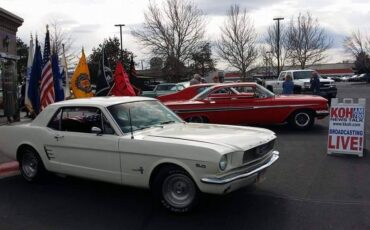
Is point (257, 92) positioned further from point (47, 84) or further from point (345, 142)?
point (47, 84)

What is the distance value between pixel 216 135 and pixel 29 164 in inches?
132

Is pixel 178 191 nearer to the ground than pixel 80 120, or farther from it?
nearer to the ground

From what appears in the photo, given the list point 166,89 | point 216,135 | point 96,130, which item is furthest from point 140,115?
point 166,89

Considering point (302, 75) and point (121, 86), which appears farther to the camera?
point (302, 75)

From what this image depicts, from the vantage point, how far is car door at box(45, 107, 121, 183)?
20.3ft

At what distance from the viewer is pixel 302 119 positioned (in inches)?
499

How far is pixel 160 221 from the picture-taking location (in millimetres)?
5453

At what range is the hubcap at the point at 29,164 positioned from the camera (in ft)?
24.2

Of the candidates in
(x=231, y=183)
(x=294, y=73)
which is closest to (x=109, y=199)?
(x=231, y=183)

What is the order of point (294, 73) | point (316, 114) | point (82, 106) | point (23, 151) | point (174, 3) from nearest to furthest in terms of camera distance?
1. point (82, 106)
2. point (23, 151)
3. point (316, 114)
4. point (294, 73)
5. point (174, 3)

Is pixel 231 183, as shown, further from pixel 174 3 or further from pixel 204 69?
pixel 204 69

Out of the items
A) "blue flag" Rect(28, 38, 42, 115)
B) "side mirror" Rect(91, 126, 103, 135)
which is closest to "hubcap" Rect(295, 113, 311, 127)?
"blue flag" Rect(28, 38, 42, 115)

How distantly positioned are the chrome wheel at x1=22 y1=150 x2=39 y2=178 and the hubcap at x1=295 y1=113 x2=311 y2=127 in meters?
7.59

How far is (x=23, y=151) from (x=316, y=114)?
26.1ft
